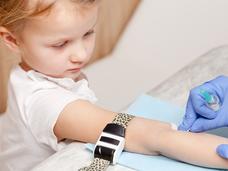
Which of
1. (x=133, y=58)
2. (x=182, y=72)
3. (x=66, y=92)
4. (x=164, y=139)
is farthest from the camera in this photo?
(x=133, y=58)

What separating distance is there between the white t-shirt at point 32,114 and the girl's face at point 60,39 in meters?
0.03

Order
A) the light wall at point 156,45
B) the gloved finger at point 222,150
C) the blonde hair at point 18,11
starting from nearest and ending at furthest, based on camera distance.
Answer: the gloved finger at point 222,150 → the blonde hair at point 18,11 → the light wall at point 156,45

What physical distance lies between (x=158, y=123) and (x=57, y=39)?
25cm

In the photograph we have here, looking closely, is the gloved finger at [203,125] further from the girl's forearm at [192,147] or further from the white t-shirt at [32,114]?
the white t-shirt at [32,114]

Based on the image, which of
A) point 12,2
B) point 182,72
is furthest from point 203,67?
point 12,2

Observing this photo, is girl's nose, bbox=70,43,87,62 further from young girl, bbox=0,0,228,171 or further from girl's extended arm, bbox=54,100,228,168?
girl's extended arm, bbox=54,100,228,168

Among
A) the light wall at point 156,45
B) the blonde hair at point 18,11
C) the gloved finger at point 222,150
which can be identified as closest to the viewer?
the gloved finger at point 222,150

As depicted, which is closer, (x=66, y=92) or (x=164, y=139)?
(x=164, y=139)

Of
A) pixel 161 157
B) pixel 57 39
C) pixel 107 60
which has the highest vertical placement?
pixel 57 39

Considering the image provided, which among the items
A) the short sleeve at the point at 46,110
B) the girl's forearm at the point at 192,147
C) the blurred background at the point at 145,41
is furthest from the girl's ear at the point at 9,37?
the blurred background at the point at 145,41

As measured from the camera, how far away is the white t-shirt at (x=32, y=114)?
1.00 metres

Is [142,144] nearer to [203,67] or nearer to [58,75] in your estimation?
[58,75]

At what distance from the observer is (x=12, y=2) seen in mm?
992

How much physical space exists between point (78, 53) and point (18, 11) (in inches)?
5.7
